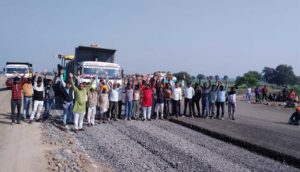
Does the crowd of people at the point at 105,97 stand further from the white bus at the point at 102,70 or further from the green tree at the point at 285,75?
the green tree at the point at 285,75

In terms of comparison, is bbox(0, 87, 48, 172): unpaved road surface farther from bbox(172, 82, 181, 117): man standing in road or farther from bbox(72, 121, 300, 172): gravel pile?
bbox(172, 82, 181, 117): man standing in road

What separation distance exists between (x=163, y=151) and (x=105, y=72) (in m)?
10.4

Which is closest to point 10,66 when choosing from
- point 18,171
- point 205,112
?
point 205,112

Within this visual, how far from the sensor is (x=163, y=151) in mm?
10266

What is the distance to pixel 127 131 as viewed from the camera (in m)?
13.0

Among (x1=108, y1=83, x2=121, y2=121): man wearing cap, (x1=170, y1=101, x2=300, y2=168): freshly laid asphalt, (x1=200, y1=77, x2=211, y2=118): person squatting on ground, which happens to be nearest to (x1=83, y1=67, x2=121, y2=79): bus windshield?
(x1=108, y1=83, x2=121, y2=121): man wearing cap

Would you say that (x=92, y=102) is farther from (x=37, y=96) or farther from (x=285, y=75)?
(x=285, y=75)

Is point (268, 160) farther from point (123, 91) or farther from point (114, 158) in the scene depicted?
point (123, 91)

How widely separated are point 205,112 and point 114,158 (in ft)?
28.2

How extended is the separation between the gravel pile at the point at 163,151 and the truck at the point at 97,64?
6.31m

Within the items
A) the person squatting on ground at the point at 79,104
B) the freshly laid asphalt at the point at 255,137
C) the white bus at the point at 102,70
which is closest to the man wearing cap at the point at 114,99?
the person squatting on ground at the point at 79,104

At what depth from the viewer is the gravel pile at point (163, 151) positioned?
29.3ft

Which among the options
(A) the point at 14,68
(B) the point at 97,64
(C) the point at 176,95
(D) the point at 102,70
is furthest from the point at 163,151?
(A) the point at 14,68

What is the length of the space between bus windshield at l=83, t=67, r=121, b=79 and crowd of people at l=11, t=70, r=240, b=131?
315 centimetres
